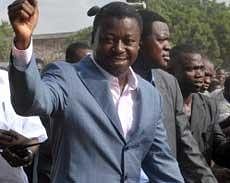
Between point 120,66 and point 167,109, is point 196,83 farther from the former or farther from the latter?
point 120,66

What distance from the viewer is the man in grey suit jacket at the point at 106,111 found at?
2.46m

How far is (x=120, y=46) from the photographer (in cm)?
262

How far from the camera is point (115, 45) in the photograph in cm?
262

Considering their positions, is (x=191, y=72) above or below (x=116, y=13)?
below

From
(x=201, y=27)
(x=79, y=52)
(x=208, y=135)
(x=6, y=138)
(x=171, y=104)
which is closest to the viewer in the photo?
(x=6, y=138)

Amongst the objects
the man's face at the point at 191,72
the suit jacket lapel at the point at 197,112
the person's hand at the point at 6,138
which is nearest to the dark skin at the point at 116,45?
the person's hand at the point at 6,138

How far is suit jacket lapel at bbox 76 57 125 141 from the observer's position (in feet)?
8.29

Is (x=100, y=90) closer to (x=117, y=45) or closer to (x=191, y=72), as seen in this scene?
(x=117, y=45)

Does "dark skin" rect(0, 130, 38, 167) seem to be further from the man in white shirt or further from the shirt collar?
the shirt collar

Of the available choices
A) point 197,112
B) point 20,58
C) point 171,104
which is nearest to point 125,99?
point 20,58

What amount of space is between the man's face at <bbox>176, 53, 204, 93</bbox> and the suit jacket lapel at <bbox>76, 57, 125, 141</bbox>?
1742 mm

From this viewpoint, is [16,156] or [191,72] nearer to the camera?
[16,156]

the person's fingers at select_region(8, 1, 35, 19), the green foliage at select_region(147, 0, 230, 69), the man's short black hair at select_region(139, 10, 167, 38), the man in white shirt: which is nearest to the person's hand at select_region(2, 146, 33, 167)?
the man in white shirt

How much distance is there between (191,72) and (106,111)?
196 centimetres
